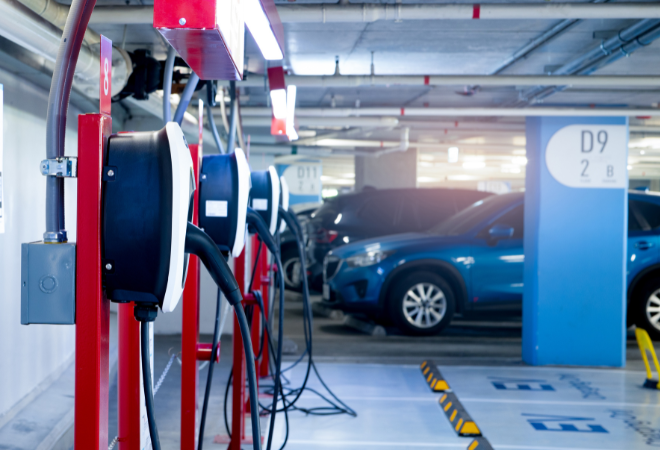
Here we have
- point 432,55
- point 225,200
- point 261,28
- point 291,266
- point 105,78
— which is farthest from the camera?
point 291,266

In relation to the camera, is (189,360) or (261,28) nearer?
(261,28)

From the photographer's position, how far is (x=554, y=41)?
15.4ft

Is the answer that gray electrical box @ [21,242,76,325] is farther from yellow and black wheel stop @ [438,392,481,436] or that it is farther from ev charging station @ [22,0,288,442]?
yellow and black wheel stop @ [438,392,481,436]

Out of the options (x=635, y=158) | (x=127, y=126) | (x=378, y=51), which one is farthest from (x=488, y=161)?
(x=378, y=51)

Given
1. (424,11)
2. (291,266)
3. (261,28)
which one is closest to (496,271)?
(291,266)

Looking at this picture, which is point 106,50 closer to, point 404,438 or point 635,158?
point 404,438

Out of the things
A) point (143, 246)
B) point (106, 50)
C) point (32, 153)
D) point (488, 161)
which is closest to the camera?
point (143, 246)

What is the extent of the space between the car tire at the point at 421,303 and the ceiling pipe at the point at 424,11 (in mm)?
4151

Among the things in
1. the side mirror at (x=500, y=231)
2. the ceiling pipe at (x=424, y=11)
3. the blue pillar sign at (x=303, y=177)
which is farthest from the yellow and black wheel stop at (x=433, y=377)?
the blue pillar sign at (x=303, y=177)

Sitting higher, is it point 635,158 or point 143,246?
point 635,158

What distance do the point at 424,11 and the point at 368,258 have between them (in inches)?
163

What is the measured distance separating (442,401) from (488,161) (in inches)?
570

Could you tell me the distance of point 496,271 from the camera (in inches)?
286

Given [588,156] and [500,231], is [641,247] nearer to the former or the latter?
[500,231]
